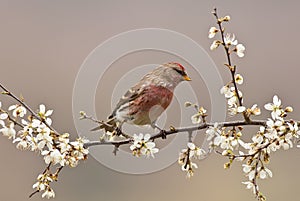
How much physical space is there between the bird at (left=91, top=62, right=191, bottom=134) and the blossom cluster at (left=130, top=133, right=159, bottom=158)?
150 mm

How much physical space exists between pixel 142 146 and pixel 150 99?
23 cm

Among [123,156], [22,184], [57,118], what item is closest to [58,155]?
[123,156]

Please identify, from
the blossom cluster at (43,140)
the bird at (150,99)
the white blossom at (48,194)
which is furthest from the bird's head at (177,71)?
the white blossom at (48,194)

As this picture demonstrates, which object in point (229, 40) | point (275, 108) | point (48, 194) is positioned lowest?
point (48, 194)

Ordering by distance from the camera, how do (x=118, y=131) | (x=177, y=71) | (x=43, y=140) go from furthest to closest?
(x=177, y=71) < (x=118, y=131) < (x=43, y=140)

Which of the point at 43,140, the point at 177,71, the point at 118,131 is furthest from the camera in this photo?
the point at 177,71

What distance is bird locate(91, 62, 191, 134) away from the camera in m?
2.24

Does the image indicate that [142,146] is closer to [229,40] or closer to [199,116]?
[199,116]

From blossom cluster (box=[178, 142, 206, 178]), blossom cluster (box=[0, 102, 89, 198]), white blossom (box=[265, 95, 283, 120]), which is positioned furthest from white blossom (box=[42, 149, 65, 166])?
white blossom (box=[265, 95, 283, 120])

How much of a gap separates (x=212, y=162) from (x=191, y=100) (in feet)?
28.8

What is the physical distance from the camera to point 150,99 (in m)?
2.28

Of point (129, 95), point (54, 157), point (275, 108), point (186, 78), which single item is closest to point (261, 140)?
point (275, 108)

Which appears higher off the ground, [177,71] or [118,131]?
[177,71]

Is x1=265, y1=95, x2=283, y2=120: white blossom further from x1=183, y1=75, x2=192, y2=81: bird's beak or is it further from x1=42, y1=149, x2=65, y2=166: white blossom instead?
x1=42, y1=149, x2=65, y2=166: white blossom
